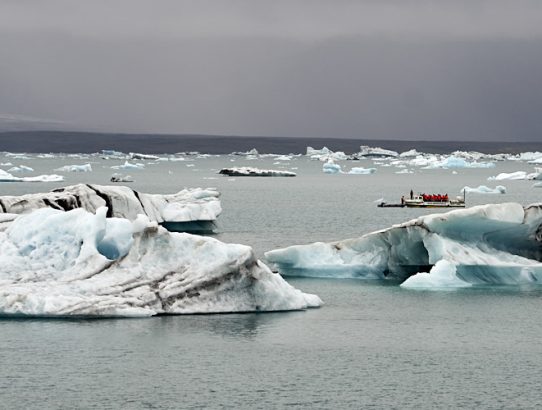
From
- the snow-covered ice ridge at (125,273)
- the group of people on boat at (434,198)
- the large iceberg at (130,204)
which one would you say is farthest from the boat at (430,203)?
the snow-covered ice ridge at (125,273)

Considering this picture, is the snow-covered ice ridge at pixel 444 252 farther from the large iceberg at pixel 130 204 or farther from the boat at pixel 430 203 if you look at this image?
the boat at pixel 430 203

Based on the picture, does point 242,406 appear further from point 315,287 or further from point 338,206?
point 338,206

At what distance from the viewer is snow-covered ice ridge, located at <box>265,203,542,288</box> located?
25969 mm

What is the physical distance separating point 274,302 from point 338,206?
4483 cm

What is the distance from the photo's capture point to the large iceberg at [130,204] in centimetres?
3025

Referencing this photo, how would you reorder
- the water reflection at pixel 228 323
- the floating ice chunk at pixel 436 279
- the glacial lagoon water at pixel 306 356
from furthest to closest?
the floating ice chunk at pixel 436 279 < the water reflection at pixel 228 323 < the glacial lagoon water at pixel 306 356

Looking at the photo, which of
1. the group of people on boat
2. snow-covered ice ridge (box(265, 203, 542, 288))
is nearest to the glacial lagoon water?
snow-covered ice ridge (box(265, 203, 542, 288))

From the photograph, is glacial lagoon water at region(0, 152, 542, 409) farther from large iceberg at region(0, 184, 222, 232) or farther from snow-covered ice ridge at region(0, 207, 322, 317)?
large iceberg at region(0, 184, 222, 232)

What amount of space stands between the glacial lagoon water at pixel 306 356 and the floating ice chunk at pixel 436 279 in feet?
1.41

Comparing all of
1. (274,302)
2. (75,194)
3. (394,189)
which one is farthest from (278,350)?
(394,189)

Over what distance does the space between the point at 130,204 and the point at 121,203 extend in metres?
0.49

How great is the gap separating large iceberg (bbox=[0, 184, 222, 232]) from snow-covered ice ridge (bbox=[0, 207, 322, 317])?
8015 millimetres

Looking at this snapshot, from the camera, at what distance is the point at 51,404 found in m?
15.0

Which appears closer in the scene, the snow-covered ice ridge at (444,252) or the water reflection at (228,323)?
the water reflection at (228,323)
